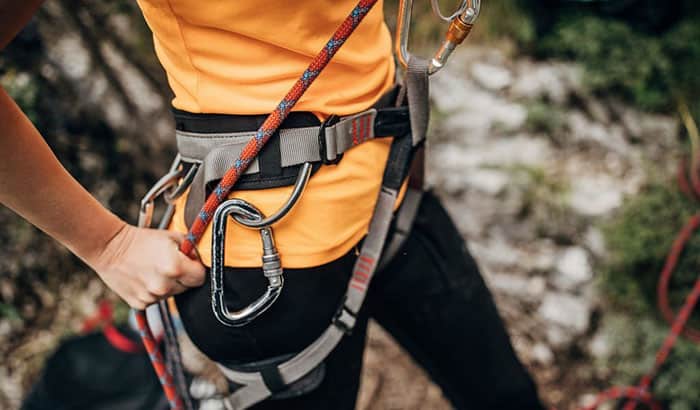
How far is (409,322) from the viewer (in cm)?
125

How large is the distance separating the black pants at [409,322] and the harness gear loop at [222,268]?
0.12 ft

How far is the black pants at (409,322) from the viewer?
925mm

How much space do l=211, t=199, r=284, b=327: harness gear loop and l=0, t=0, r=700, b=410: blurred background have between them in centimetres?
164

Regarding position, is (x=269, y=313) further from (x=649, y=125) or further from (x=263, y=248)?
(x=649, y=125)

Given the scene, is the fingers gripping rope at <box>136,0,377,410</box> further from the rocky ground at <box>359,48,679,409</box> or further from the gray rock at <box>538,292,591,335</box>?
the gray rock at <box>538,292,591,335</box>

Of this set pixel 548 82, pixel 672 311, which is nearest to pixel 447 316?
pixel 672 311

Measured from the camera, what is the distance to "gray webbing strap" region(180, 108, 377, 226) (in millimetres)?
854

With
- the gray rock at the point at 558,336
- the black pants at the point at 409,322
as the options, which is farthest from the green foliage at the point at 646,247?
the black pants at the point at 409,322

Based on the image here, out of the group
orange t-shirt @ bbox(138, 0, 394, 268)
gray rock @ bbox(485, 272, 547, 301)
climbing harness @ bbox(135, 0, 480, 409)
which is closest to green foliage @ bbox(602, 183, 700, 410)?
gray rock @ bbox(485, 272, 547, 301)

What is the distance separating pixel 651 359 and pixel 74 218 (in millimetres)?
2209

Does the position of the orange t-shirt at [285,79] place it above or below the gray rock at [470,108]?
above

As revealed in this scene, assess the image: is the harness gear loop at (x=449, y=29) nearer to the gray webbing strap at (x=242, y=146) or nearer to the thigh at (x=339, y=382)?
the gray webbing strap at (x=242, y=146)

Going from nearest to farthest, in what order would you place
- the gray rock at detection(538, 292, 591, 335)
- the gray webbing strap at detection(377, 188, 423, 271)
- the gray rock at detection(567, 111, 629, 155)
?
the gray webbing strap at detection(377, 188, 423, 271) < the gray rock at detection(538, 292, 591, 335) < the gray rock at detection(567, 111, 629, 155)

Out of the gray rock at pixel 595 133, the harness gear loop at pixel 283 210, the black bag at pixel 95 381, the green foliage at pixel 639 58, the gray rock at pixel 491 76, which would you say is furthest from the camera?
the gray rock at pixel 491 76
